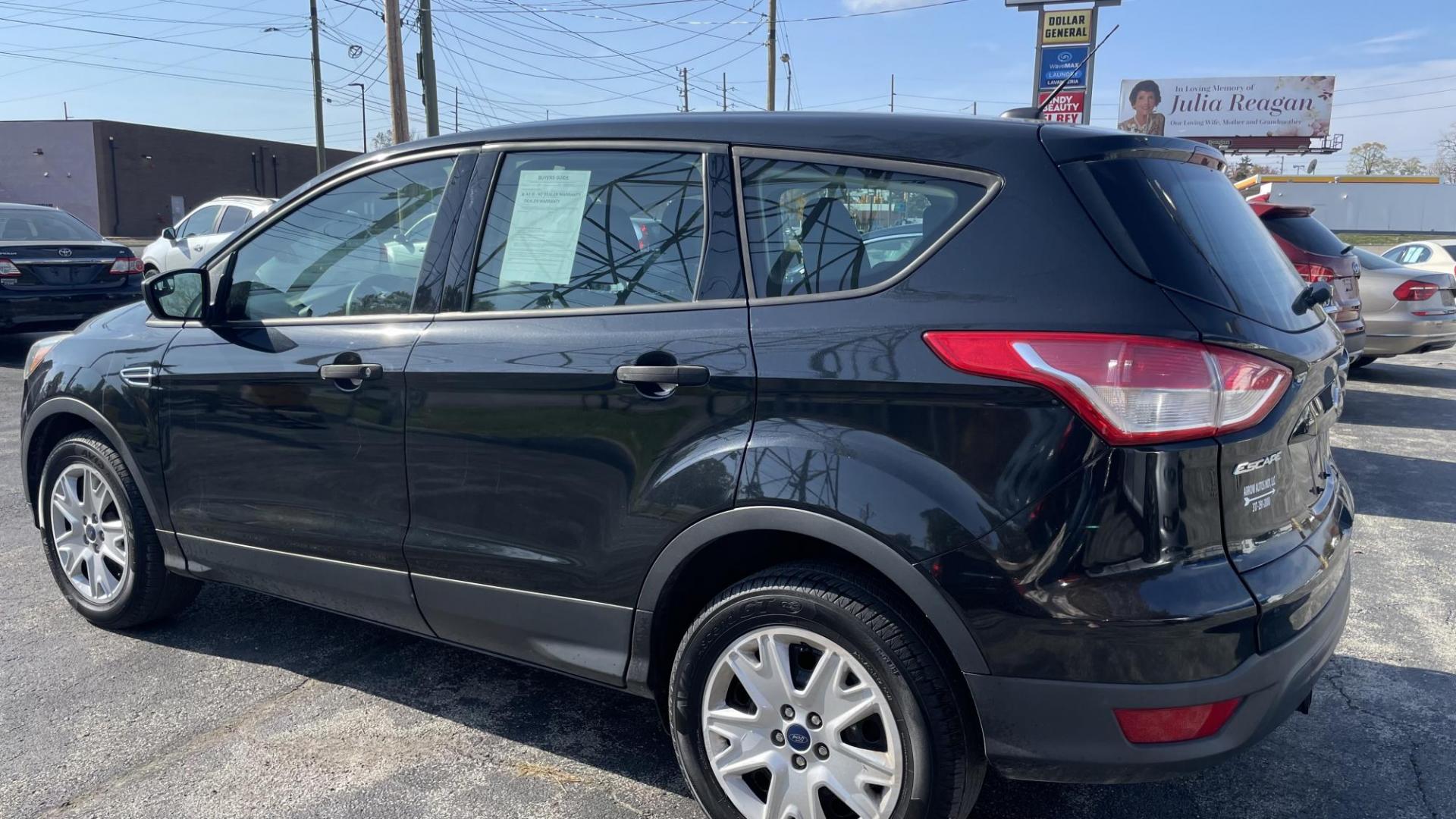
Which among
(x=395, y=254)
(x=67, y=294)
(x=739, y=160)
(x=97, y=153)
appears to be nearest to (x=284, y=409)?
(x=395, y=254)

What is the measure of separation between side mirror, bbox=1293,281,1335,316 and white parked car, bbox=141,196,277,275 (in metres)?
14.4

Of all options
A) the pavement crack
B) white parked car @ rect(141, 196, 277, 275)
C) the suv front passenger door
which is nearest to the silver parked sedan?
the pavement crack

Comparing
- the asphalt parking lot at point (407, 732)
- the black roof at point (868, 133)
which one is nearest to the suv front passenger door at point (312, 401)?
the asphalt parking lot at point (407, 732)

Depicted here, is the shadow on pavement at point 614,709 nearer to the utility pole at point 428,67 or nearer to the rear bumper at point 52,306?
the rear bumper at point 52,306

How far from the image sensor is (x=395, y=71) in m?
17.2

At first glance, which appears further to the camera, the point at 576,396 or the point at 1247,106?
the point at 1247,106

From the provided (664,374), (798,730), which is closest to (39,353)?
(664,374)

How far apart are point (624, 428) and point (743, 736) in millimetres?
793

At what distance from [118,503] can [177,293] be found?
83cm

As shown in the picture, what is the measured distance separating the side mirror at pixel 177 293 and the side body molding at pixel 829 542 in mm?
2002

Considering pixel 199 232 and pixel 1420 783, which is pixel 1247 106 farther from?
pixel 1420 783

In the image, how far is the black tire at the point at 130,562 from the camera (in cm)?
381

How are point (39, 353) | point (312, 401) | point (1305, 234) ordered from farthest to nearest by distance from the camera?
point (1305, 234) < point (39, 353) < point (312, 401)

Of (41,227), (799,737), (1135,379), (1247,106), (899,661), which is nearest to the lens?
(1135,379)
